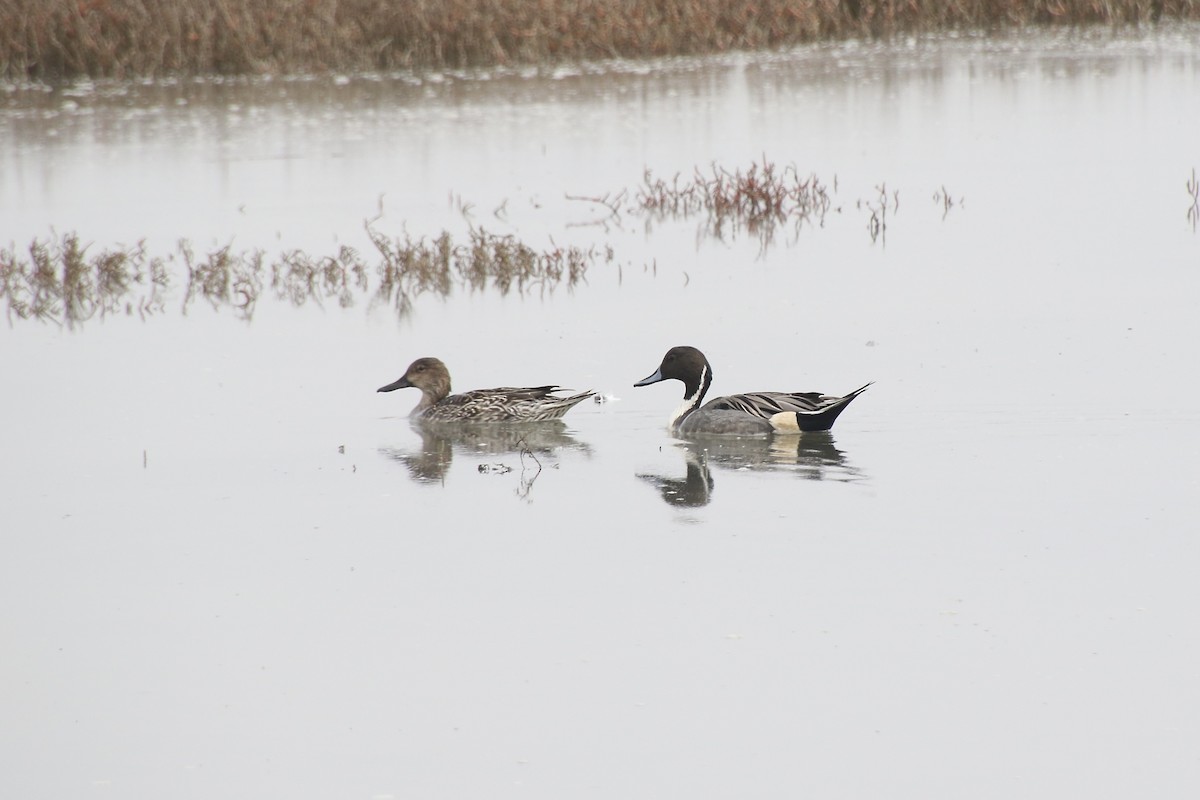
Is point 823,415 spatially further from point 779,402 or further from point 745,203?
point 745,203

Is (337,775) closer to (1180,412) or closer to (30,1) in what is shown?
(1180,412)

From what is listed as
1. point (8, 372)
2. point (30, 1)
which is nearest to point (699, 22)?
point (30, 1)

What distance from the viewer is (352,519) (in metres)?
7.89

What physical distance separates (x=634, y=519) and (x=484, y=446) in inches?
91.5

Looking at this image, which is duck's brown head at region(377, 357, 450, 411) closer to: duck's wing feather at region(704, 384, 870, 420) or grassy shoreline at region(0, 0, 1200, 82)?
duck's wing feather at region(704, 384, 870, 420)

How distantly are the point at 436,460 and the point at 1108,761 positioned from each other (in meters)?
5.05

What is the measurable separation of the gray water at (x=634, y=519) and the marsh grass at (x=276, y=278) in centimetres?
28

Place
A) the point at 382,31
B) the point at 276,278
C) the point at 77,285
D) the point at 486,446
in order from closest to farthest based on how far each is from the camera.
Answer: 1. the point at 486,446
2. the point at 77,285
3. the point at 276,278
4. the point at 382,31

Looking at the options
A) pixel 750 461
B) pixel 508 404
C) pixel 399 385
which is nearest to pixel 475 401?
pixel 508 404

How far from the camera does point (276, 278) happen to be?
1389 cm

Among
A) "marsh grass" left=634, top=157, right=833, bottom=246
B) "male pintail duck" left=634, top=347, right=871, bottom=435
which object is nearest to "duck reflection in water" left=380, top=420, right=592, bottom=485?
"male pintail duck" left=634, top=347, right=871, bottom=435

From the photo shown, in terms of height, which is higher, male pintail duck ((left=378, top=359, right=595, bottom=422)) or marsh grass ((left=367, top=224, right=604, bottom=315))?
marsh grass ((left=367, top=224, right=604, bottom=315))

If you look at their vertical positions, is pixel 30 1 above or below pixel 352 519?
above

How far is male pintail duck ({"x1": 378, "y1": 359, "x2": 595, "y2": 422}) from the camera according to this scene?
10.1 metres
